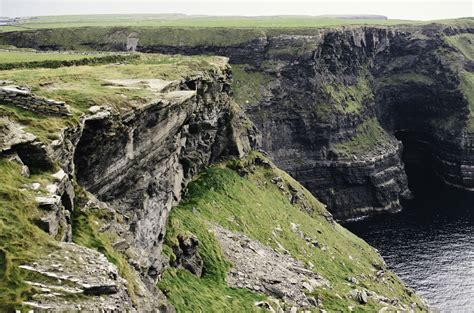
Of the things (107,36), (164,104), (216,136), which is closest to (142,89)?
(164,104)

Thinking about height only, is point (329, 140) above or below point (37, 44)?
below

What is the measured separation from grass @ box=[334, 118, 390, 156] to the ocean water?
67.6 feet

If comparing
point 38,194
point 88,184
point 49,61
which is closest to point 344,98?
point 49,61

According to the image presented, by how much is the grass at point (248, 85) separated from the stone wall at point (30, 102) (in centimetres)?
12806

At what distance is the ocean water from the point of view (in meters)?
103

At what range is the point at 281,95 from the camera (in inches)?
6531

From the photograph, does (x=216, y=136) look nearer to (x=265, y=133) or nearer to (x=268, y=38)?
(x=265, y=133)

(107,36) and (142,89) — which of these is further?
(107,36)

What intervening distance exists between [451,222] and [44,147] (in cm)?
13225

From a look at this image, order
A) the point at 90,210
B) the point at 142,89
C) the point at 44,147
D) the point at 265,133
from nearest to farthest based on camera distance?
the point at 44,147, the point at 90,210, the point at 142,89, the point at 265,133

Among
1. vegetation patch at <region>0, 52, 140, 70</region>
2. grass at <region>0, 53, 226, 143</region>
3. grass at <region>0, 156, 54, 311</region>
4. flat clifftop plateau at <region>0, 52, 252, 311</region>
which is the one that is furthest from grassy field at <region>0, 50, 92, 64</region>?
grass at <region>0, 156, 54, 311</region>

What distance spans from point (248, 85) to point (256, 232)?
342ft

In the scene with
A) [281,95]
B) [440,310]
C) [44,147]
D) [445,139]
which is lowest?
[440,310]

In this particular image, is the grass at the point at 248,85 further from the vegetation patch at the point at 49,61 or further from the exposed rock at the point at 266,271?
the exposed rock at the point at 266,271
